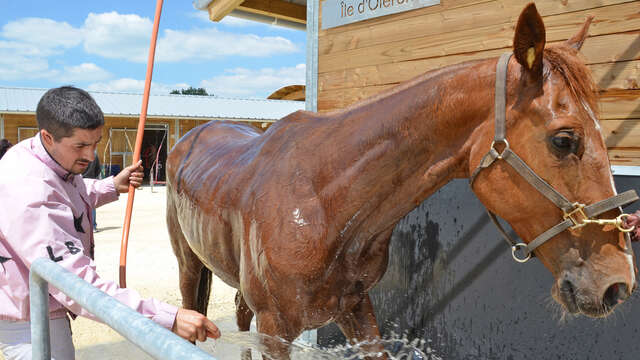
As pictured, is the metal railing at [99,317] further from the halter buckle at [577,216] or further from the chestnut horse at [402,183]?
the halter buckle at [577,216]

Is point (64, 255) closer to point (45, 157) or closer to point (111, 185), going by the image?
point (45, 157)

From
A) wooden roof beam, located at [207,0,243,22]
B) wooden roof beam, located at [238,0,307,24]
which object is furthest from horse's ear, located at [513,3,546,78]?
wooden roof beam, located at [238,0,307,24]

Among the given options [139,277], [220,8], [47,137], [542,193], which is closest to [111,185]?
[47,137]

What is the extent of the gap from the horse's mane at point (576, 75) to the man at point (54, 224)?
4.18ft

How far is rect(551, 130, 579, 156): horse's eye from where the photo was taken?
1.40m

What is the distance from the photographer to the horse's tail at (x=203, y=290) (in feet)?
10.7

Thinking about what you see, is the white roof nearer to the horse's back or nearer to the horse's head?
the horse's back

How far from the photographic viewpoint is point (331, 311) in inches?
71.3

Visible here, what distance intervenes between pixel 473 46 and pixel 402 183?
151 cm

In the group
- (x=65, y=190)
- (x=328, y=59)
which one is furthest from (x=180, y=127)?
(x=65, y=190)

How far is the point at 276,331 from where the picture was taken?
186cm

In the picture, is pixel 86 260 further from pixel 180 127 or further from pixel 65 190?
pixel 180 127

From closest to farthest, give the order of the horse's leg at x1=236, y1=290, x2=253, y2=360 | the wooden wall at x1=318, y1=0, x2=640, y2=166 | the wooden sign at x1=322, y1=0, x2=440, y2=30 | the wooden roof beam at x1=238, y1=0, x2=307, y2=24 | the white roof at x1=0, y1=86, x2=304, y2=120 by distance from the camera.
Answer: the wooden wall at x1=318, y1=0, x2=640, y2=166 → the horse's leg at x1=236, y1=290, x2=253, y2=360 → the wooden sign at x1=322, y1=0, x2=440, y2=30 → the wooden roof beam at x1=238, y1=0, x2=307, y2=24 → the white roof at x1=0, y1=86, x2=304, y2=120

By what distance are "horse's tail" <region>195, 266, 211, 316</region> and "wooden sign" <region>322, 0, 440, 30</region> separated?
6.58ft
